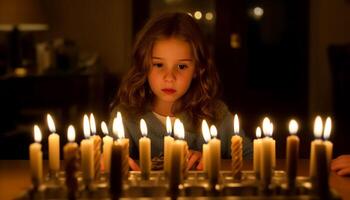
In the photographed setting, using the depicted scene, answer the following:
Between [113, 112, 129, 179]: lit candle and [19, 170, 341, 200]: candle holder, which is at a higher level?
[113, 112, 129, 179]: lit candle

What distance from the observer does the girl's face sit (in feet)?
6.15

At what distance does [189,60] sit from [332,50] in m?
4.09

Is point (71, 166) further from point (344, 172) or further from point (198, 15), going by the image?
point (198, 15)

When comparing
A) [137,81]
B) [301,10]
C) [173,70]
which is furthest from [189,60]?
[301,10]

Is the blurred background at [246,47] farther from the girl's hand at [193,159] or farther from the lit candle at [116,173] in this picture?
the lit candle at [116,173]

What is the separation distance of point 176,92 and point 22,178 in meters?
0.64

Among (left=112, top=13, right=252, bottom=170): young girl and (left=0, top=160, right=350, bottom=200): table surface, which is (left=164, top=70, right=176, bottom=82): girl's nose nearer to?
(left=112, top=13, right=252, bottom=170): young girl

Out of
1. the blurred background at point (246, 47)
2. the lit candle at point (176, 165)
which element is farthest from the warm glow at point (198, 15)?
the lit candle at point (176, 165)

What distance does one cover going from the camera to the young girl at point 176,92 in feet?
6.44

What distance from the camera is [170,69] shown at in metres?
1.88

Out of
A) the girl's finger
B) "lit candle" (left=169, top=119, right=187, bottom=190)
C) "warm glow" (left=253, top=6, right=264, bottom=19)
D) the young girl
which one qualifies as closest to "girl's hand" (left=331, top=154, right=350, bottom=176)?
the girl's finger

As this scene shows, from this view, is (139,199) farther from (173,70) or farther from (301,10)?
(301,10)

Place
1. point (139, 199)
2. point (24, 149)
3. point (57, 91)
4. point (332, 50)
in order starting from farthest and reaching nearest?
point (332, 50)
point (57, 91)
point (24, 149)
point (139, 199)

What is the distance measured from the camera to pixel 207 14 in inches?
241
